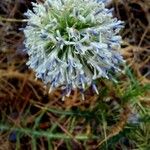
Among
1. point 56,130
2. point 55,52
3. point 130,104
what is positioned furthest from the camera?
point 56,130

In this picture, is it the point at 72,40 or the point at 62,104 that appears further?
the point at 62,104

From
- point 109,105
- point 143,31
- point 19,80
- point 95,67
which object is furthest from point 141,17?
point 95,67

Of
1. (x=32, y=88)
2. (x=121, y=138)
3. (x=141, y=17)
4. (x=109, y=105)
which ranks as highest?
(x=141, y=17)

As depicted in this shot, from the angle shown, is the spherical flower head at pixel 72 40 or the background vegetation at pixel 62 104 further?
the background vegetation at pixel 62 104

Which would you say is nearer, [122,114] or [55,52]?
[55,52]

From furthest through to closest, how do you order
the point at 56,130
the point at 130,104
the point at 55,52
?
the point at 56,130
the point at 130,104
the point at 55,52

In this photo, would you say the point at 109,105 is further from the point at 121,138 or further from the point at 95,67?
the point at 95,67

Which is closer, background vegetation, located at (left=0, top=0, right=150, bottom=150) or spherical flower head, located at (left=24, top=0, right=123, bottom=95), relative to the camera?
spherical flower head, located at (left=24, top=0, right=123, bottom=95)

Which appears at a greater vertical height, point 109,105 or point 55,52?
point 55,52
